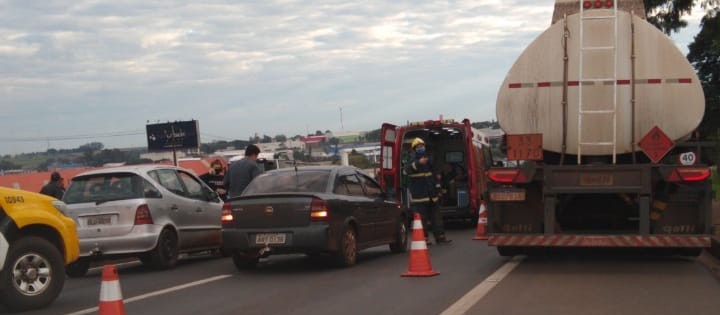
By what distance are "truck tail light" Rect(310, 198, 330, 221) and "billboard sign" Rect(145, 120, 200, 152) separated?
4138 cm

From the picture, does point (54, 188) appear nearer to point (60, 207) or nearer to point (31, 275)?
point (60, 207)

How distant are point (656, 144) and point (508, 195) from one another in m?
1.93

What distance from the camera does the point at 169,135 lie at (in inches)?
2101

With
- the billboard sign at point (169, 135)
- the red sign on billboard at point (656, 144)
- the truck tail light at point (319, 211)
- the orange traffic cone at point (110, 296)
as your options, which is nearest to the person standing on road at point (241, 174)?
the truck tail light at point (319, 211)

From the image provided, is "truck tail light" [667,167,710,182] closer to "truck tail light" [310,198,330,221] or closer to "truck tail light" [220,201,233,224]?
"truck tail light" [310,198,330,221]

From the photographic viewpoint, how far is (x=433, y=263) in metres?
12.8

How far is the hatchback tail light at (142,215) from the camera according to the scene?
12.9 metres

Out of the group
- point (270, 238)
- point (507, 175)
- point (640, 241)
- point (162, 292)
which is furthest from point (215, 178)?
point (640, 241)

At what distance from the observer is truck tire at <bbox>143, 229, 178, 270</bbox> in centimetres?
1321

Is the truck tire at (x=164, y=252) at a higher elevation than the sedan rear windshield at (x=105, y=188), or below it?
below

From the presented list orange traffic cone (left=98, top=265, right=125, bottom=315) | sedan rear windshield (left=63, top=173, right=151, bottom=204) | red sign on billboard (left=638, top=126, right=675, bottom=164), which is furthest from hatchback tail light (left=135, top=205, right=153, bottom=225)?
red sign on billboard (left=638, top=126, right=675, bottom=164)

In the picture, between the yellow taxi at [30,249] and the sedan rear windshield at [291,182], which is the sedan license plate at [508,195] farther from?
the yellow taxi at [30,249]

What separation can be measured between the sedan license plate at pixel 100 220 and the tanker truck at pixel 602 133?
5.36m

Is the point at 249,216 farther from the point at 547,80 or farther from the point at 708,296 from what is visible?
the point at 708,296
